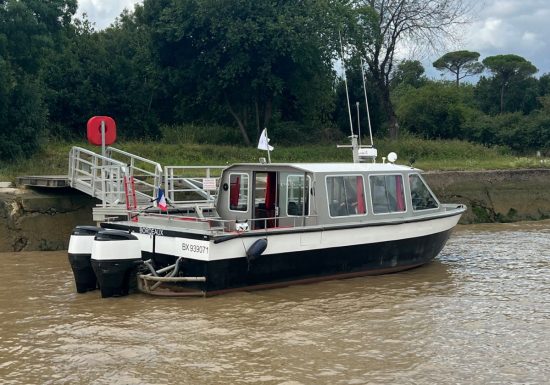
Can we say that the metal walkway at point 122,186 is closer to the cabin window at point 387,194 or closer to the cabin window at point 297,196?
the cabin window at point 297,196

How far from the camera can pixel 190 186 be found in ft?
53.8

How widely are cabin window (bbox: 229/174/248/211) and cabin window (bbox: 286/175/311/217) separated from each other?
0.87 metres

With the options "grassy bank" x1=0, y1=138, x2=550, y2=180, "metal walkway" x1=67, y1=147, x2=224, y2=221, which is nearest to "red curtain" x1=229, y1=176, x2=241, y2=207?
"metal walkway" x1=67, y1=147, x2=224, y2=221

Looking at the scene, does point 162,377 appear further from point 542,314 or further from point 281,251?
point 542,314

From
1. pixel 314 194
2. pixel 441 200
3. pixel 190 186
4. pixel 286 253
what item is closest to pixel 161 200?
pixel 286 253

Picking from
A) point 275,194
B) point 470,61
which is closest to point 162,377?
point 275,194

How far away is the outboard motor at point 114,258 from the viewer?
10.4 m

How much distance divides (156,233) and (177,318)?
6.02 ft

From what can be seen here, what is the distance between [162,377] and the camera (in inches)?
292

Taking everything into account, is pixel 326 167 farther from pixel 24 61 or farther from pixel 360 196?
pixel 24 61

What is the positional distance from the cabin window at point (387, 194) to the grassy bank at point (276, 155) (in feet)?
31.9

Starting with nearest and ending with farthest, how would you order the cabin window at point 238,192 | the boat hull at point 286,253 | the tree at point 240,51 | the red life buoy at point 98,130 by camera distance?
the boat hull at point 286,253, the cabin window at point 238,192, the red life buoy at point 98,130, the tree at point 240,51

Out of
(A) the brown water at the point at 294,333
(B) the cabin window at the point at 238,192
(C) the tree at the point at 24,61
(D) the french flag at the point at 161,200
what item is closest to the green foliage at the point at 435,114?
(C) the tree at the point at 24,61

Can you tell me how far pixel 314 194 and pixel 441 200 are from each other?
10.9 m
